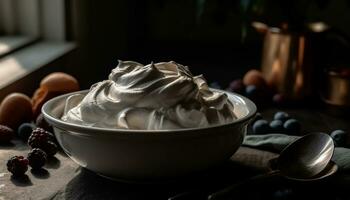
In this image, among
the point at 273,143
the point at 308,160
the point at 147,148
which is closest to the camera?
the point at 147,148

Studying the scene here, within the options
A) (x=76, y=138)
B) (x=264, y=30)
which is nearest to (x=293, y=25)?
(x=264, y=30)

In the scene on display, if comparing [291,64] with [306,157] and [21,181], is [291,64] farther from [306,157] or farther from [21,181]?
[21,181]

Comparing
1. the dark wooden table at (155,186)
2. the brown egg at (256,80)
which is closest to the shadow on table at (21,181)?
the dark wooden table at (155,186)

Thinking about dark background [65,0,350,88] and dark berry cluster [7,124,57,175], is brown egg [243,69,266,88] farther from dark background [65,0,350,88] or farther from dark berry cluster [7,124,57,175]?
dark berry cluster [7,124,57,175]

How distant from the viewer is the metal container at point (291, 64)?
1183mm

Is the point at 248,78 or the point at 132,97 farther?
the point at 248,78

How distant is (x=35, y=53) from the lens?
3.79 ft

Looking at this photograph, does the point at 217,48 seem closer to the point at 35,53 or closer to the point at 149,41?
the point at 149,41

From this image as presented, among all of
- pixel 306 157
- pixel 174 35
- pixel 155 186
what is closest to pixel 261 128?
pixel 306 157

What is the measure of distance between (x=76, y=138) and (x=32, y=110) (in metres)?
0.33

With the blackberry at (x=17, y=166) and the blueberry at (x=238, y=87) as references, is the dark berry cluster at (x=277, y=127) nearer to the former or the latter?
the blueberry at (x=238, y=87)

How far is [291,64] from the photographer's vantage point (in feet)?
3.92

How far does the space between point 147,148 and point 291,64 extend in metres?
0.69

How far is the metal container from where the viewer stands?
1.18m
